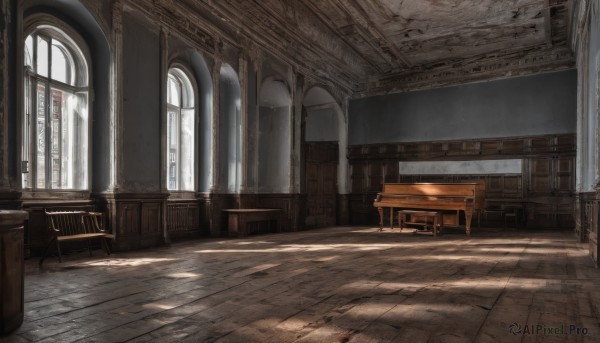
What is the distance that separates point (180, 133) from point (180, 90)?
2.90 feet

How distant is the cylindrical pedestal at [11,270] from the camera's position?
2375 mm

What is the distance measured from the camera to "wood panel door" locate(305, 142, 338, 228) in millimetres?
12227

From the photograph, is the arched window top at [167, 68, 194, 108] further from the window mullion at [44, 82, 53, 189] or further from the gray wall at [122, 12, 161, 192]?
the window mullion at [44, 82, 53, 189]

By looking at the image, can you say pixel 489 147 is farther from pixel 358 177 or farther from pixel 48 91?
pixel 48 91

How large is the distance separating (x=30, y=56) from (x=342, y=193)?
931cm

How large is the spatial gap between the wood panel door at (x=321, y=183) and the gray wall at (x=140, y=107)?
233 inches

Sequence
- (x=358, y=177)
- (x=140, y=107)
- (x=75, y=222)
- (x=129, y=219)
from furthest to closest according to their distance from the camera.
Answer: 1. (x=358, y=177)
2. (x=140, y=107)
3. (x=129, y=219)
4. (x=75, y=222)

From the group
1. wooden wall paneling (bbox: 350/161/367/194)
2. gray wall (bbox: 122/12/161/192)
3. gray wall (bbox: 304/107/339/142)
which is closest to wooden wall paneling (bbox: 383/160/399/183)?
wooden wall paneling (bbox: 350/161/367/194)

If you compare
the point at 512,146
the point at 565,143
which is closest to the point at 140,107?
the point at 512,146

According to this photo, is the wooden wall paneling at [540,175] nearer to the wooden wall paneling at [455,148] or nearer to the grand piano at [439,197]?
the wooden wall paneling at [455,148]

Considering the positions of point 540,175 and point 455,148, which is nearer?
point 540,175

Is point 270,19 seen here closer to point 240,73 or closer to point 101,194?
point 240,73

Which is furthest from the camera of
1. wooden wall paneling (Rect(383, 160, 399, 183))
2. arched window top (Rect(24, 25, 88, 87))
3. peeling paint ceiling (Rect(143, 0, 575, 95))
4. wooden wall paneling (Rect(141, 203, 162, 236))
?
wooden wall paneling (Rect(383, 160, 399, 183))

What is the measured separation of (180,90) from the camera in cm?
833
